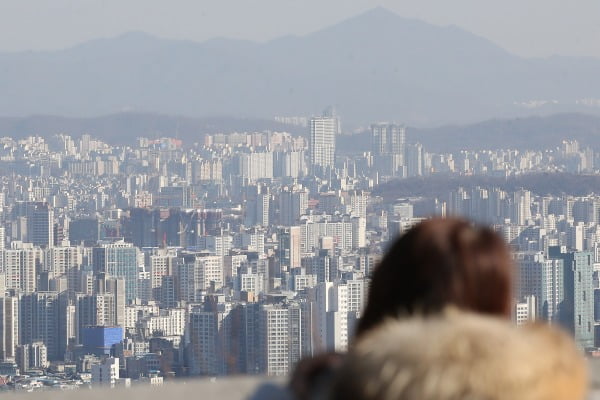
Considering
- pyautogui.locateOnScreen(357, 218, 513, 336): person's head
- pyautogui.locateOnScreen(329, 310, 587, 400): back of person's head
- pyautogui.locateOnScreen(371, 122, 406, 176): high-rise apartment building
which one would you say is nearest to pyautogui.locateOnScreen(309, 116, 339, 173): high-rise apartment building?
pyautogui.locateOnScreen(371, 122, 406, 176): high-rise apartment building

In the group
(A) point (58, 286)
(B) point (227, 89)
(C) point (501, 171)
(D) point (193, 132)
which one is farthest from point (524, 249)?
(B) point (227, 89)

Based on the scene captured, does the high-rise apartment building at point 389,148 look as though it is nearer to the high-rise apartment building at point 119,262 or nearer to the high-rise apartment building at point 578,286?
the high-rise apartment building at point 119,262

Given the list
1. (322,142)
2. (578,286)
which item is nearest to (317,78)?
(322,142)

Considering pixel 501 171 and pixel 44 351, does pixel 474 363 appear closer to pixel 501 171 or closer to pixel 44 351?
pixel 44 351

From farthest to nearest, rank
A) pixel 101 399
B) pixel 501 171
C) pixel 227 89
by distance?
pixel 227 89, pixel 501 171, pixel 101 399

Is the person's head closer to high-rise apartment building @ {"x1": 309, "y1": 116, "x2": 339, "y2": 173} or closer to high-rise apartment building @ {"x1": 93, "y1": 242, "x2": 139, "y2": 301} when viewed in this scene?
high-rise apartment building @ {"x1": 93, "y1": 242, "x2": 139, "y2": 301}

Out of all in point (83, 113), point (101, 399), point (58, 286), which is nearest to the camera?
point (101, 399)
